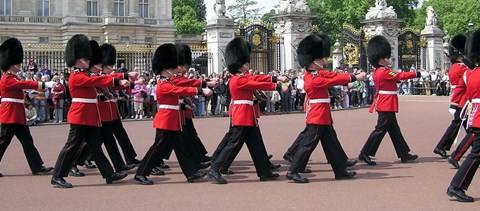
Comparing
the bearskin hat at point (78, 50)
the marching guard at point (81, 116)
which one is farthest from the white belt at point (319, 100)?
the bearskin hat at point (78, 50)

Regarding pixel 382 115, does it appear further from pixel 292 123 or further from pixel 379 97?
pixel 292 123

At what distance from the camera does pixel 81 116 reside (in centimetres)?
773

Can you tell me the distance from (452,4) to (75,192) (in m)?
51.1

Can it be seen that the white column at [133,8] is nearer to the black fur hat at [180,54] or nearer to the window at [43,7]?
the window at [43,7]

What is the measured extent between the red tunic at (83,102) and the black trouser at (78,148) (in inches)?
3.4

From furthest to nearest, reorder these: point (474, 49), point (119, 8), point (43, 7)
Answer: point (119, 8), point (43, 7), point (474, 49)

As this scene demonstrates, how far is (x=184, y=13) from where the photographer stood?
188 ft

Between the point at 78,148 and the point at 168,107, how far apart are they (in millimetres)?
1146

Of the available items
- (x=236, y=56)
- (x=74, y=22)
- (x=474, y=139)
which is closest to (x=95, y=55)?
(x=236, y=56)

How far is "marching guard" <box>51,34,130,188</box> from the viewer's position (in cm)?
761

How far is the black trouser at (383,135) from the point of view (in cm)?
898

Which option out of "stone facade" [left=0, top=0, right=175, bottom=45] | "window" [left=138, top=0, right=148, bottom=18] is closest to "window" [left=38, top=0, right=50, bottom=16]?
"stone facade" [left=0, top=0, right=175, bottom=45]

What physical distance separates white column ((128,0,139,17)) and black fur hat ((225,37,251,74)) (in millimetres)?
31450

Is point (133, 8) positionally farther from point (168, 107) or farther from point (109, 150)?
point (168, 107)
